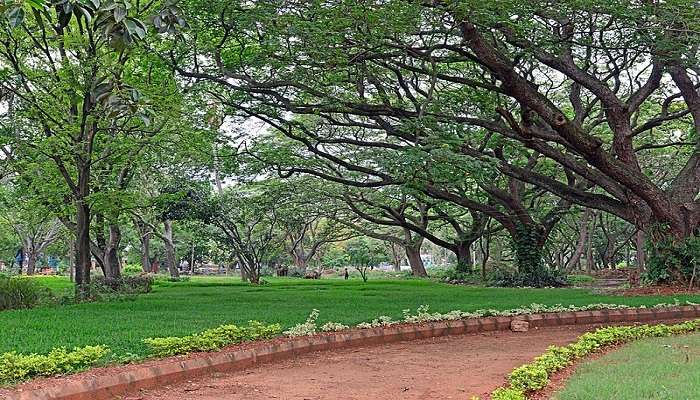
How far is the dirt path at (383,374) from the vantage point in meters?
4.89

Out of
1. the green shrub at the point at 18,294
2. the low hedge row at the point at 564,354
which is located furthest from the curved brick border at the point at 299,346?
the green shrub at the point at 18,294

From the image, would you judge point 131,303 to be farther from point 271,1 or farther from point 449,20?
point 449,20

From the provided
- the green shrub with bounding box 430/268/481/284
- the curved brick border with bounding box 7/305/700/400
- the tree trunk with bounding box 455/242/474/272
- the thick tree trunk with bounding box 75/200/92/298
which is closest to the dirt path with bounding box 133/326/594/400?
the curved brick border with bounding box 7/305/700/400

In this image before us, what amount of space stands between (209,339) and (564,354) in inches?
125

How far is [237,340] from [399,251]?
41.3 m

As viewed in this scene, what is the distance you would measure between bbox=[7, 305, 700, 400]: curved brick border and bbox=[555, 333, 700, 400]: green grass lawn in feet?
7.11

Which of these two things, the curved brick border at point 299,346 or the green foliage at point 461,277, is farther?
the green foliage at point 461,277

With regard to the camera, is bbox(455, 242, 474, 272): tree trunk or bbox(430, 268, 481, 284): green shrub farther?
bbox(455, 242, 474, 272): tree trunk

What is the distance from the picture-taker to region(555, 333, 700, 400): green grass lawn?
4.23 m

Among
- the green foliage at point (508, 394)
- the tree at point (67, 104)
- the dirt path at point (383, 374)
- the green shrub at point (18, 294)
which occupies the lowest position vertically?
the dirt path at point (383, 374)

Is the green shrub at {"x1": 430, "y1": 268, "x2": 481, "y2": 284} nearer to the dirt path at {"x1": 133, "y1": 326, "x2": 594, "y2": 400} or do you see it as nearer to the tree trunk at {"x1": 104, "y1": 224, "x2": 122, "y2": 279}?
the tree trunk at {"x1": 104, "y1": 224, "x2": 122, "y2": 279}

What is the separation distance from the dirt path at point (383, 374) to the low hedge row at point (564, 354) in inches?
11.0

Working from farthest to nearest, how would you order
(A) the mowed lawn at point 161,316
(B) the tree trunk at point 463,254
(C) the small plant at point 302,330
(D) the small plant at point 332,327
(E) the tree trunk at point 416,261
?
(E) the tree trunk at point 416,261 < (B) the tree trunk at point 463,254 < (D) the small plant at point 332,327 < (C) the small plant at point 302,330 < (A) the mowed lawn at point 161,316

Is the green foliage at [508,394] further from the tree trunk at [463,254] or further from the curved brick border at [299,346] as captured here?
the tree trunk at [463,254]
